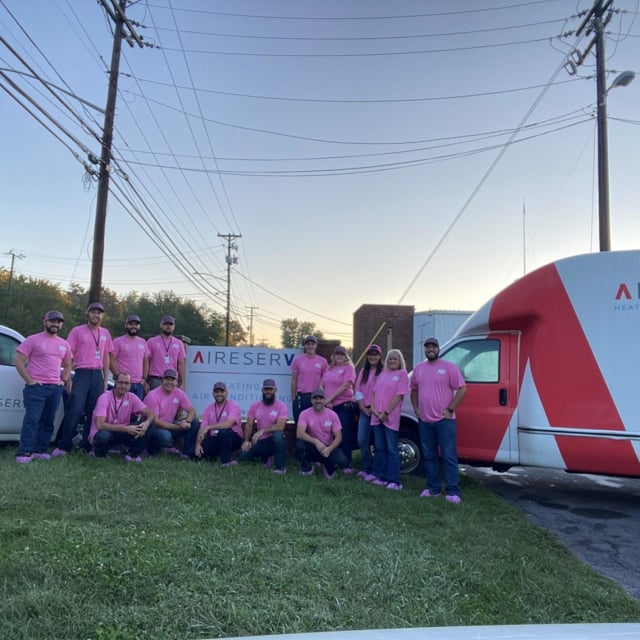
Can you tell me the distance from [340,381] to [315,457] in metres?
1.07

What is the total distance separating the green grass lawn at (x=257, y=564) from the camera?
3.19 metres

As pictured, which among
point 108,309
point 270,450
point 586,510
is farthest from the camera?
point 108,309

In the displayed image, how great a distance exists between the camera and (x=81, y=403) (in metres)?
7.38

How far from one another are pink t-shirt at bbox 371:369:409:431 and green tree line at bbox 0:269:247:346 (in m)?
40.4

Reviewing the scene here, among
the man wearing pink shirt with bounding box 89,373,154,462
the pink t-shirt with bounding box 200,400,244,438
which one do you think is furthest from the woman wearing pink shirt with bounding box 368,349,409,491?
the man wearing pink shirt with bounding box 89,373,154,462

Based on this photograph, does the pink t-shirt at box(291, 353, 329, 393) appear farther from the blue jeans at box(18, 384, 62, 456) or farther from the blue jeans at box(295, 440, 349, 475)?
the blue jeans at box(18, 384, 62, 456)

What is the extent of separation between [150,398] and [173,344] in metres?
0.96

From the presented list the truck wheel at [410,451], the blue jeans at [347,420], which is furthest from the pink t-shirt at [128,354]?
the truck wheel at [410,451]

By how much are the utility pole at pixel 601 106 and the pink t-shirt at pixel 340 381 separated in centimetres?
841

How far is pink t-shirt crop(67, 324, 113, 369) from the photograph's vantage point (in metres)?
7.45

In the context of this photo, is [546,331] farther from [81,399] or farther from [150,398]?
[81,399]

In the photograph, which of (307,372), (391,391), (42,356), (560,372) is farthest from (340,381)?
(42,356)

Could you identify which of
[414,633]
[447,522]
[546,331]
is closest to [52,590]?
[414,633]

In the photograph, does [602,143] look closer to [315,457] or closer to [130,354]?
[315,457]
